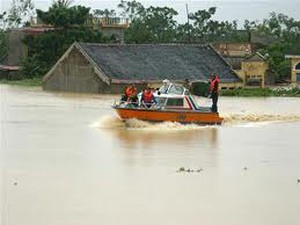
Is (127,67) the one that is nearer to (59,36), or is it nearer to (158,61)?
(158,61)

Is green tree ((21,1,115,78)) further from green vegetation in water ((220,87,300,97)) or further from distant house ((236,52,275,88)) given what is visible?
green vegetation in water ((220,87,300,97))

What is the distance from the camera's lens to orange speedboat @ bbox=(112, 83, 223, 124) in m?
23.8

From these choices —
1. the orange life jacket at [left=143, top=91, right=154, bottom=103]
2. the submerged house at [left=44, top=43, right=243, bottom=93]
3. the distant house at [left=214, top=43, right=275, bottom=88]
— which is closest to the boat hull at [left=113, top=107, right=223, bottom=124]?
the orange life jacket at [left=143, top=91, right=154, bottom=103]

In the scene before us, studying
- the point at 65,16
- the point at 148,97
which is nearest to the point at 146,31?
the point at 65,16

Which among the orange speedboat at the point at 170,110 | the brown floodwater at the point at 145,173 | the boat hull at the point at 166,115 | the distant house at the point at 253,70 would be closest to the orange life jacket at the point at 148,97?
the orange speedboat at the point at 170,110

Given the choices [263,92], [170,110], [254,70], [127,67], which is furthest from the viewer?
[254,70]

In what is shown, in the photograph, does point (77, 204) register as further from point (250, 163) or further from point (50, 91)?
point (50, 91)

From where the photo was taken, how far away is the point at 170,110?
23844 millimetres

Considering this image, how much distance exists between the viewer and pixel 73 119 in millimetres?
27422

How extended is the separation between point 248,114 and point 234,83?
70.1 feet

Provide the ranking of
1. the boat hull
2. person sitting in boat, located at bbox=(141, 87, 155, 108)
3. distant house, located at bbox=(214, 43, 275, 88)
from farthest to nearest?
distant house, located at bbox=(214, 43, 275, 88)
person sitting in boat, located at bbox=(141, 87, 155, 108)
the boat hull

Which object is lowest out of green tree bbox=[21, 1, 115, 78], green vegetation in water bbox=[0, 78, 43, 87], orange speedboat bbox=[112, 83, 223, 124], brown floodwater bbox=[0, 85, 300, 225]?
green vegetation in water bbox=[0, 78, 43, 87]

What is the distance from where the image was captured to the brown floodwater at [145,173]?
414 inches

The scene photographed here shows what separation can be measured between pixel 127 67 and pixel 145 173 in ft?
114
